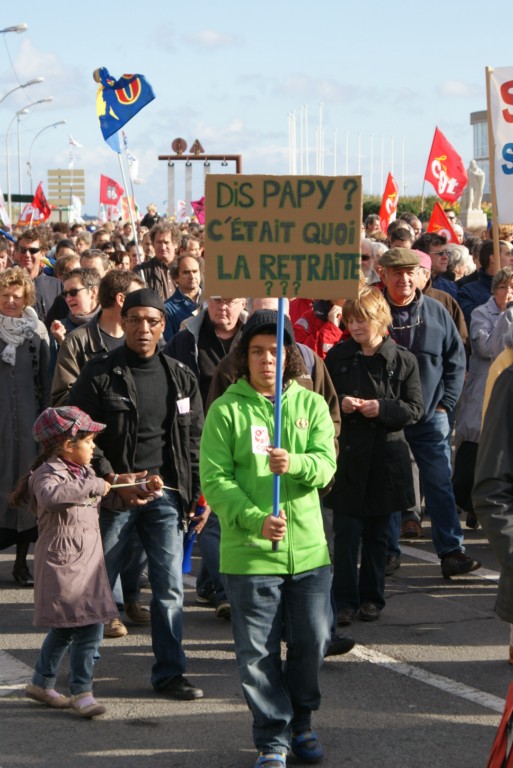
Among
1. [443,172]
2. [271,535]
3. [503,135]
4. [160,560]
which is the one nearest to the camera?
[271,535]

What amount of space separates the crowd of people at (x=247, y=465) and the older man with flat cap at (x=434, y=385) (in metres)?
0.01

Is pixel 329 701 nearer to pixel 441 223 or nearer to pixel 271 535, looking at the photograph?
pixel 271 535

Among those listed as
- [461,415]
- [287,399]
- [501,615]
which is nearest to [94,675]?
[287,399]

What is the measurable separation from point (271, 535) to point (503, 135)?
4.58 meters

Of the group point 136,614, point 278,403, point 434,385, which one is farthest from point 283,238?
point 434,385

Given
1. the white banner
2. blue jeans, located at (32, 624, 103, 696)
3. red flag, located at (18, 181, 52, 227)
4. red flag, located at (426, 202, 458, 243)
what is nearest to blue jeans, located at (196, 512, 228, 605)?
blue jeans, located at (32, 624, 103, 696)

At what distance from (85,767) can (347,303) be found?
3159 mm

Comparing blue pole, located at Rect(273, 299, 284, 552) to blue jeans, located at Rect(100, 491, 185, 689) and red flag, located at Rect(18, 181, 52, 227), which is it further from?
red flag, located at Rect(18, 181, 52, 227)

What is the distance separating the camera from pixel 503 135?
28.6ft

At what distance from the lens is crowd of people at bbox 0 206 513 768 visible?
519 cm

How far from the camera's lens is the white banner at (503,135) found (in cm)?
848

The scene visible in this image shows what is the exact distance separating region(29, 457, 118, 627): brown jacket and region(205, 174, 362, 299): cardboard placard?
1242 millimetres

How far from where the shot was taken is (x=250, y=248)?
532cm

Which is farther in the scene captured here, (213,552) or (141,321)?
(213,552)
